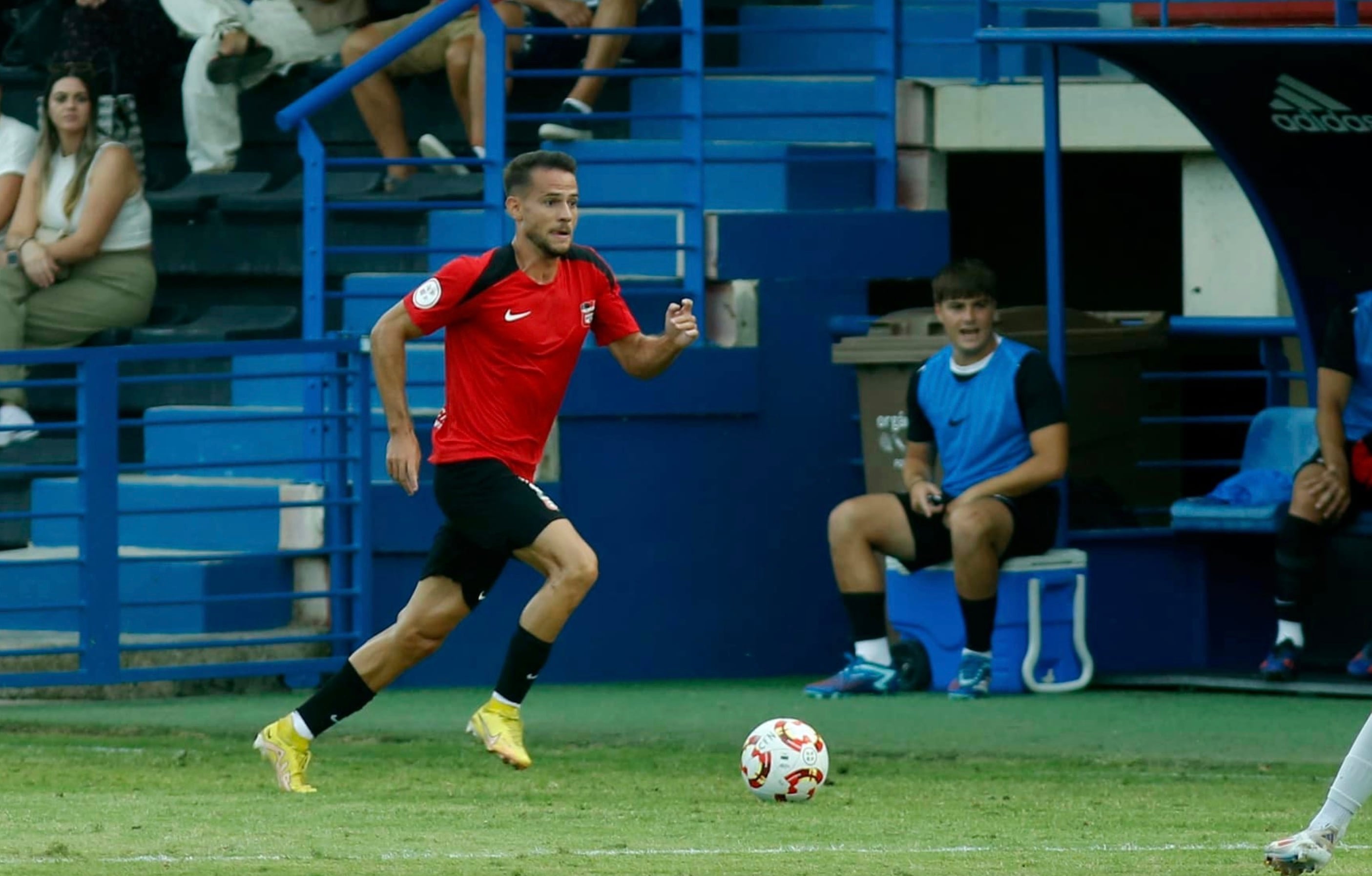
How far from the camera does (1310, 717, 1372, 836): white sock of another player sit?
627 cm

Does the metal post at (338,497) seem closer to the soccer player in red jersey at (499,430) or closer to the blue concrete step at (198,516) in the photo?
the blue concrete step at (198,516)

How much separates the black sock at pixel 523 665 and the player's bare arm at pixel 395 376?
63 cm

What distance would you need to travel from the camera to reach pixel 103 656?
11.2 m

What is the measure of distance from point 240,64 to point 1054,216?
15.5ft

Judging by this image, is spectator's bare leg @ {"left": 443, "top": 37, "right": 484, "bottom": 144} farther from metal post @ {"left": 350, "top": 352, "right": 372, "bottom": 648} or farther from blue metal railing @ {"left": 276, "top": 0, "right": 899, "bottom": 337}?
metal post @ {"left": 350, "top": 352, "right": 372, "bottom": 648}

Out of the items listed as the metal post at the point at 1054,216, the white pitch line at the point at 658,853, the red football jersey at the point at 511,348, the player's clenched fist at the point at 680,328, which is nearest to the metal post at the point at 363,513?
the red football jersey at the point at 511,348

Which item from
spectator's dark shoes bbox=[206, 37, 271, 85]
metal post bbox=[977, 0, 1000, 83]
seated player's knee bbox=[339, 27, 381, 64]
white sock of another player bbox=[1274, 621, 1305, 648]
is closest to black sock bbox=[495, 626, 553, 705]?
white sock of another player bbox=[1274, 621, 1305, 648]

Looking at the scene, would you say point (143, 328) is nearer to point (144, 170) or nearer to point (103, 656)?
point (144, 170)

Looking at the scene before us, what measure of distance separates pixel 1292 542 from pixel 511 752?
12.0 feet

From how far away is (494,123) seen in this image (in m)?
12.0

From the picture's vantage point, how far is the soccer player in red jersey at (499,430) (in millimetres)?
8812

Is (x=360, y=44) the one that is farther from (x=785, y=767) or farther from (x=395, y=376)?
(x=785, y=767)

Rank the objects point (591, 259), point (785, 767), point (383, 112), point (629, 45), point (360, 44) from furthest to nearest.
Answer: point (360, 44)
point (629, 45)
point (383, 112)
point (591, 259)
point (785, 767)

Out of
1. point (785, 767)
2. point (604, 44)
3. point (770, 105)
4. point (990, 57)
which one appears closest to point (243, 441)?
point (604, 44)
